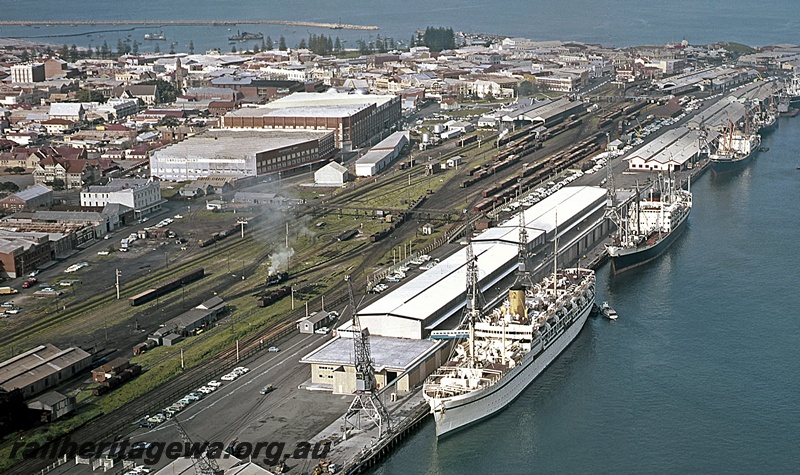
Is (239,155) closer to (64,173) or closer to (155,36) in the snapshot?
(64,173)

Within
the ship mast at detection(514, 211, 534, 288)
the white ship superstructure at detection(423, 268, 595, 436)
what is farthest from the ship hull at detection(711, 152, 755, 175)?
the white ship superstructure at detection(423, 268, 595, 436)

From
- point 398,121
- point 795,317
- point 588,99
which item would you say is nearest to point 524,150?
point 398,121

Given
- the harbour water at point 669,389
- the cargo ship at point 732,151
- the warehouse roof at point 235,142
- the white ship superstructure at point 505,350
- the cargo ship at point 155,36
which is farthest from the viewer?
the cargo ship at point 155,36

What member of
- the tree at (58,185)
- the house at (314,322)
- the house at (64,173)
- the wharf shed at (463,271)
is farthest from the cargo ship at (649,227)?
the tree at (58,185)

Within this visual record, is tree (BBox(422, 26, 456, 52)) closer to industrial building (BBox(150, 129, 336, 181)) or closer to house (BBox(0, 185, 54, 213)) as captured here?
industrial building (BBox(150, 129, 336, 181))

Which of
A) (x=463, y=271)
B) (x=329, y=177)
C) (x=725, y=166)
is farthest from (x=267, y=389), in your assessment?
(x=725, y=166)

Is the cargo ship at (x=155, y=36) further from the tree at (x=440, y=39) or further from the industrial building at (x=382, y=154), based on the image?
the industrial building at (x=382, y=154)

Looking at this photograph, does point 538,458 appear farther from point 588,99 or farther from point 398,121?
point 588,99
